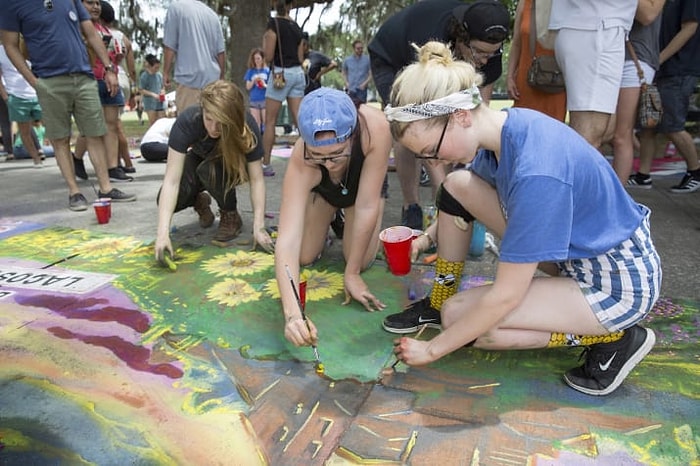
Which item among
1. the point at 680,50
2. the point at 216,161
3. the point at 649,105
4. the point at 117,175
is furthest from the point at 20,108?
the point at 680,50

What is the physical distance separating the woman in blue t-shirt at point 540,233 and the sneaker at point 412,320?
272 millimetres

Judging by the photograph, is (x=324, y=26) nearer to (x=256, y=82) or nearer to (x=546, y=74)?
(x=256, y=82)

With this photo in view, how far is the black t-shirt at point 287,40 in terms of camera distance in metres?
4.70

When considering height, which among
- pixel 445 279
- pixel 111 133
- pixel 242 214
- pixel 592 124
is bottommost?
pixel 242 214

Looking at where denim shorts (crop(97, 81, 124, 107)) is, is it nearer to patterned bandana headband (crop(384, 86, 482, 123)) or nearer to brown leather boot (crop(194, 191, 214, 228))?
brown leather boot (crop(194, 191, 214, 228))

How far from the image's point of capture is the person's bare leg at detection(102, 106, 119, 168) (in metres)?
4.47

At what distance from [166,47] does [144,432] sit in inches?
145

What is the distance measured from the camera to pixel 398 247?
2068 millimetres

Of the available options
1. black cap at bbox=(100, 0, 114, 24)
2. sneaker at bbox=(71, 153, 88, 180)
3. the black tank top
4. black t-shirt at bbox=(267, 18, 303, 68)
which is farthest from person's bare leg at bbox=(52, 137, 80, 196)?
the black tank top

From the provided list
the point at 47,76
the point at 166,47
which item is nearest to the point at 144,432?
the point at 47,76

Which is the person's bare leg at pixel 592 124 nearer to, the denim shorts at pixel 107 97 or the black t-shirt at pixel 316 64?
the denim shorts at pixel 107 97

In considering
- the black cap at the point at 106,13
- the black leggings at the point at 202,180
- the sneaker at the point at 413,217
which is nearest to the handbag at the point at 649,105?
the sneaker at the point at 413,217

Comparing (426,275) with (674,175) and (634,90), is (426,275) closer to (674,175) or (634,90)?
(634,90)

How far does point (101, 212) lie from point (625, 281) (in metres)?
3.12
